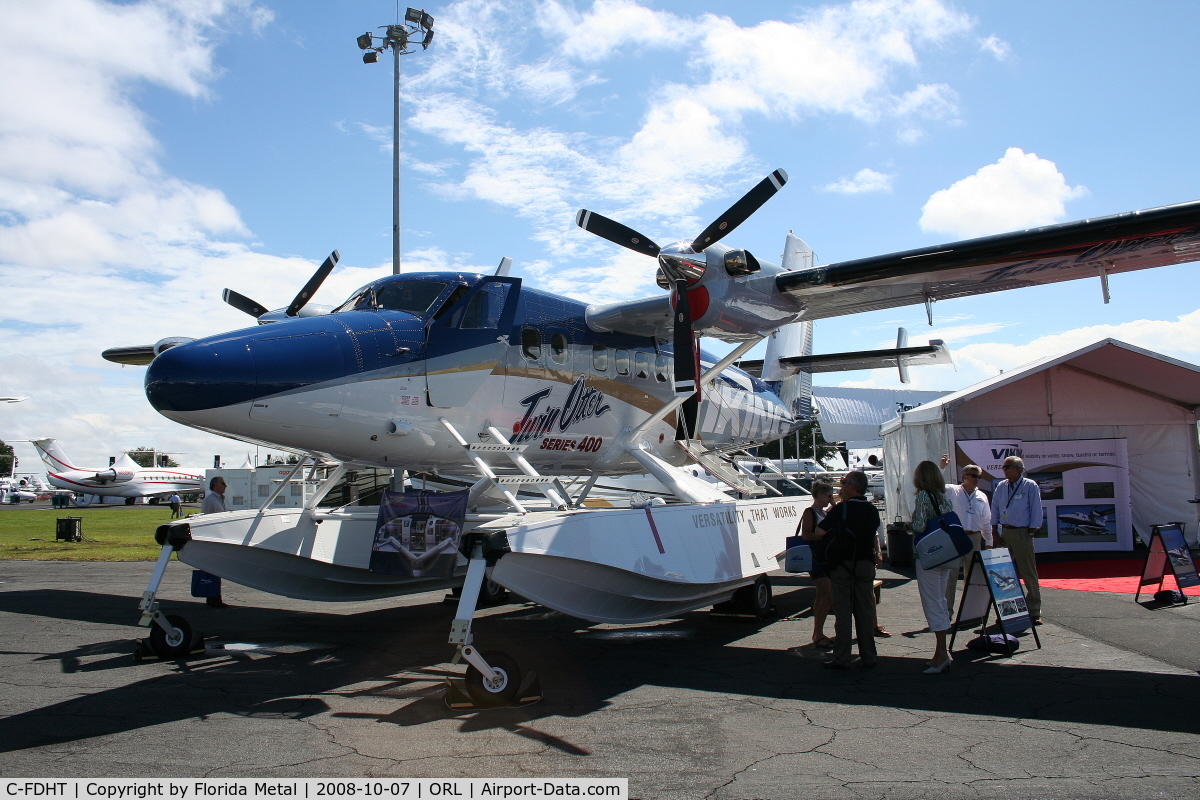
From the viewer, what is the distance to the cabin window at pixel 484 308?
7906 millimetres

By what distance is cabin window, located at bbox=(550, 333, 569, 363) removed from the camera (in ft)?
28.9

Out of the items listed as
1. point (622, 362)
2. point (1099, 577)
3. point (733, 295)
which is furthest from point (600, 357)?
point (1099, 577)

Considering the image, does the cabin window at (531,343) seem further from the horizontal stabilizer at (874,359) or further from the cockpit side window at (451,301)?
the horizontal stabilizer at (874,359)

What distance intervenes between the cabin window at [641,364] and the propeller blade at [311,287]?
158 inches

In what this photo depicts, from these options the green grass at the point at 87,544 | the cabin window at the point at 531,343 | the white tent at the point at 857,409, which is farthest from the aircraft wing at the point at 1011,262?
the white tent at the point at 857,409

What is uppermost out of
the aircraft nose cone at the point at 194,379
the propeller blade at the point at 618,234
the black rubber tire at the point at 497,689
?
the propeller blade at the point at 618,234

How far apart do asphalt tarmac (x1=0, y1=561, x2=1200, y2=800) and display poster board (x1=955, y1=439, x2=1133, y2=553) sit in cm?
586

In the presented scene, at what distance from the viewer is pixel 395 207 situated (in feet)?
53.1

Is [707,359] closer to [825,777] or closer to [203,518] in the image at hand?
[203,518]

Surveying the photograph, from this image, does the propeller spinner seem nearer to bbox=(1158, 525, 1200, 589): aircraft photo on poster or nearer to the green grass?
bbox=(1158, 525, 1200, 589): aircraft photo on poster

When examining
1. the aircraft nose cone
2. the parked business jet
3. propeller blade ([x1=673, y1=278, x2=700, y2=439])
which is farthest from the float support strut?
the parked business jet

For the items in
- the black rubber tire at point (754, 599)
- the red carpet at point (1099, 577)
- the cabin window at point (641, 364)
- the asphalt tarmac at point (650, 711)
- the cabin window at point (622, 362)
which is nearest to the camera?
the asphalt tarmac at point (650, 711)

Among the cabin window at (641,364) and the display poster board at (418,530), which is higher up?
the cabin window at (641,364)

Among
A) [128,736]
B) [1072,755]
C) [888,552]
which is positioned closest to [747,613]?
[1072,755]
